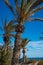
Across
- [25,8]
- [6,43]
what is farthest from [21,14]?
[6,43]

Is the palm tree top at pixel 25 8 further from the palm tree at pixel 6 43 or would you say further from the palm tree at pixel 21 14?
the palm tree at pixel 6 43

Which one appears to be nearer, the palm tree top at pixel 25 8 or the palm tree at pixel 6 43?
the palm tree top at pixel 25 8

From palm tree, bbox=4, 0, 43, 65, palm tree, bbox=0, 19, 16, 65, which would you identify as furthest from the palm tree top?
palm tree, bbox=0, 19, 16, 65

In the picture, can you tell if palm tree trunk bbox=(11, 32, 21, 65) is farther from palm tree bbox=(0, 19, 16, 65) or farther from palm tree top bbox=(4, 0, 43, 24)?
palm tree bbox=(0, 19, 16, 65)

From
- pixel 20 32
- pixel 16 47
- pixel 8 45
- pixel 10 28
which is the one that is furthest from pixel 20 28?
pixel 8 45

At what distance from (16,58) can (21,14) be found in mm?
4813

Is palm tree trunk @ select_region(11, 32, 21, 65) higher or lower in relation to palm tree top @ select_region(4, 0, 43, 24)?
lower

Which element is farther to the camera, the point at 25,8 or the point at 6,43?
the point at 6,43

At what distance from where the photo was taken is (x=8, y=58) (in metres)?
35.6

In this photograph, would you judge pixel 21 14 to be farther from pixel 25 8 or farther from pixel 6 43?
pixel 6 43

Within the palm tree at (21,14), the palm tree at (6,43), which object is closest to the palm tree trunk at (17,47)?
the palm tree at (21,14)

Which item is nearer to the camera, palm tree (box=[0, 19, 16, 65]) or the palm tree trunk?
the palm tree trunk

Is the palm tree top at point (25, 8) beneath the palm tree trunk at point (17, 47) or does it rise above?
above

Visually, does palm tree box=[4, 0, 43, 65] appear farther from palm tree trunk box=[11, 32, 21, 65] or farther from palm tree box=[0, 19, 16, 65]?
palm tree box=[0, 19, 16, 65]
